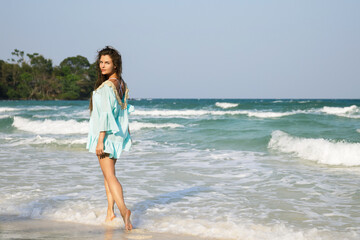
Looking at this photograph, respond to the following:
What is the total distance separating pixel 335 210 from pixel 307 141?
5659 millimetres

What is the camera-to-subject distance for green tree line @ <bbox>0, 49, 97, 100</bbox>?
8644 cm

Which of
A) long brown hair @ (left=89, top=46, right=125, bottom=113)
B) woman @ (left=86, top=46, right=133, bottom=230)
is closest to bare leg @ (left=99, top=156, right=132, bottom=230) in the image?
woman @ (left=86, top=46, right=133, bottom=230)

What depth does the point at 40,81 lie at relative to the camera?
89500mm

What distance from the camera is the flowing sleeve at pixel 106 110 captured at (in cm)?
348

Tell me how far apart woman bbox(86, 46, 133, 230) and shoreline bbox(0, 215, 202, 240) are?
0.17m

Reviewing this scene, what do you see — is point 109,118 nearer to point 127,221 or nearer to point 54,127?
point 127,221

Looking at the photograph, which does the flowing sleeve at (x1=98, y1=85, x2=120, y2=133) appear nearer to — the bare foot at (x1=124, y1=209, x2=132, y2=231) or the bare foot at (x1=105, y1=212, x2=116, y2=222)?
the bare foot at (x1=124, y1=209, x2=132, y2=231)

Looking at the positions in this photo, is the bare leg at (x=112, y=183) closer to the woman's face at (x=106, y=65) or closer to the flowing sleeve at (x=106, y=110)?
the flowing sleeve at (x=106, y=110)

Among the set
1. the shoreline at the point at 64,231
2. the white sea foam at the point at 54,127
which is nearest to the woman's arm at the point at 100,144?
the shoreline at the point at 64,231

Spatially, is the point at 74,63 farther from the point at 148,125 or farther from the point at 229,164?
the point at 229,164

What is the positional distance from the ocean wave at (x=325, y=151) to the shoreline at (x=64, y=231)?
18.6 ft

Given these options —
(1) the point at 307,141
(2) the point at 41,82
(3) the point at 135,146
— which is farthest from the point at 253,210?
(2) the point at 41,82

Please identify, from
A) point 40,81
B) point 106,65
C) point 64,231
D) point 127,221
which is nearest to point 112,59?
point 106,65

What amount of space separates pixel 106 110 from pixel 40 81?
9186 cm
